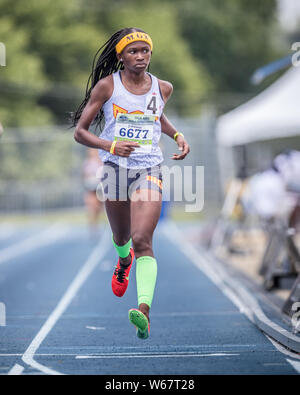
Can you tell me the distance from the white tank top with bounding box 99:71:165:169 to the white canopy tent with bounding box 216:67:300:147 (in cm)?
938

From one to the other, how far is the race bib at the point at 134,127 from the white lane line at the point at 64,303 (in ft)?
5.42

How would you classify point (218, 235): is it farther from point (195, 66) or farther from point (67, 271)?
point (195, 66)

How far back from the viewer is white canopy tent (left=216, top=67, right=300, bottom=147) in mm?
15431

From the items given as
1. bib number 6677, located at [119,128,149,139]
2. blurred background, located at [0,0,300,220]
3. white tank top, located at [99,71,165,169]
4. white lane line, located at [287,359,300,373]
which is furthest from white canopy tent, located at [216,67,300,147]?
white lane line, located at [287,359,300,373]

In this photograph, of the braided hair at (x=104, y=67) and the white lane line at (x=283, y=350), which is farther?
the braided hair at (x=104, y=67)

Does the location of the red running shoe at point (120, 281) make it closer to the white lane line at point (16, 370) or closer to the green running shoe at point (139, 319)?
the green running shoe at point (139, 319)

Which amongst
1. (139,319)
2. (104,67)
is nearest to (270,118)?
(104,67)

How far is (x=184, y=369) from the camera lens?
5.19 metres

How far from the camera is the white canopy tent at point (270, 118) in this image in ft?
50.6

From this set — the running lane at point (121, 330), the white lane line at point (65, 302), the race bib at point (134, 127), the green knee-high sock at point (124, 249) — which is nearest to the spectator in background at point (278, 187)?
the running lane at point (121, 330)

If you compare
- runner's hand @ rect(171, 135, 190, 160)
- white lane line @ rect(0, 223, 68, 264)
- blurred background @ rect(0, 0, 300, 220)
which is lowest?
runner's hand @ rect(171, 135, 190, 160)

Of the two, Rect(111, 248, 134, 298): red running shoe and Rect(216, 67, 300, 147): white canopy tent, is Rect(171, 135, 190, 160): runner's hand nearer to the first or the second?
Rect(111, 248, 134, 298): red running shoe

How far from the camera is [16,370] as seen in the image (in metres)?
5.27
